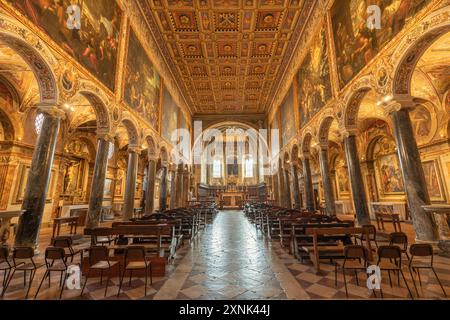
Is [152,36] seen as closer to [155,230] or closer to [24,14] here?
[24,14]

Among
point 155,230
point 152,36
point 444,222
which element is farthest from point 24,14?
point 444,222

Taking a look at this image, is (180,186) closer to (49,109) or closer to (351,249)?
(49,109)

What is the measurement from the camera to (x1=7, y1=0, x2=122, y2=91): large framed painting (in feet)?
17.3

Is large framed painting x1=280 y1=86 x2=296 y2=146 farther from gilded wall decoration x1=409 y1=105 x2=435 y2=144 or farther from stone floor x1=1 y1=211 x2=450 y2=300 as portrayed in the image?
stone floor x1=1 y1=211 x2=450 y2=300

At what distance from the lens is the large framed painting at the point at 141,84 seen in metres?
9.91

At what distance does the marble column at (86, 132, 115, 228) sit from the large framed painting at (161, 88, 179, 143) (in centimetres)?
636

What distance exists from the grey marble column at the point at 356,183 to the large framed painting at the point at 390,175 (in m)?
7.01

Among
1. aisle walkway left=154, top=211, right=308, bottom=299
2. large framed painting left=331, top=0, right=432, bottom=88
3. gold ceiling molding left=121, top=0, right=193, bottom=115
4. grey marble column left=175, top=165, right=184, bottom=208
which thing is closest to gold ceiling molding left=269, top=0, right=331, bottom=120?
large framed painting left=331, top=0, right=432, bottom=88

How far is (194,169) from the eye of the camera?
24594 millimetres

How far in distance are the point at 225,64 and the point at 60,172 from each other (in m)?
13.4

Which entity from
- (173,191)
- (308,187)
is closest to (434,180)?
(308,187)

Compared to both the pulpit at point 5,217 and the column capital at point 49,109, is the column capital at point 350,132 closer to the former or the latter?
the column capital at point 49,109

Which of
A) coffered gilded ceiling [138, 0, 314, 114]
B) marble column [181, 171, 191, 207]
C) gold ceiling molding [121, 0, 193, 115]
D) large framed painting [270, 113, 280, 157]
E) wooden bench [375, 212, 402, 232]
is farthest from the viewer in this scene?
marble column [181, 171, 191, 207]
